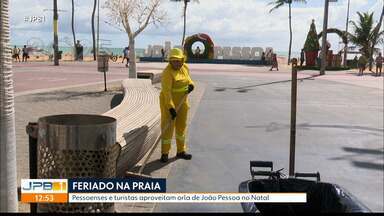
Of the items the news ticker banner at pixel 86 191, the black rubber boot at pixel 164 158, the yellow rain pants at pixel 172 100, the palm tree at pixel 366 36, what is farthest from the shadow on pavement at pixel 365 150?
the palm tree at pixel 366 36

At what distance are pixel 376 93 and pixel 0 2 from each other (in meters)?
17.8

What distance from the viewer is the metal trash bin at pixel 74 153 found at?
3.58 metres

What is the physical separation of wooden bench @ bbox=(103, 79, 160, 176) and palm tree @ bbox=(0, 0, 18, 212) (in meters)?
1.97

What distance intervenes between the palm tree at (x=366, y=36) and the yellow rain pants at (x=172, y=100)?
127ft

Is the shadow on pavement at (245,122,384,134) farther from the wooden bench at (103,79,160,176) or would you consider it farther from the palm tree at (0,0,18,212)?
the palm tree at (0,0,18,212)

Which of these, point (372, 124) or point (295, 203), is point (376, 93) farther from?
point (295, 203)

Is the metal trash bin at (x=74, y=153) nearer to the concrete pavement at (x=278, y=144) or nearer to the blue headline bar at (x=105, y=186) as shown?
the blue headline bar at (x=105, y=186)

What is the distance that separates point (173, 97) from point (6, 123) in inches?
149

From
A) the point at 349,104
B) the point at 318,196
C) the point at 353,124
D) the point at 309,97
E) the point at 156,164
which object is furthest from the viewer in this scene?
the point at 309,97

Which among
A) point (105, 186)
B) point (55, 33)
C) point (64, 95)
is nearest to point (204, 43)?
point (55, 33)

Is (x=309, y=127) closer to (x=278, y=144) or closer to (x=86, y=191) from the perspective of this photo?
(x=278, y=144)

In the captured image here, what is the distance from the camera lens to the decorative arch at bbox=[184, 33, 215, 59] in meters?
50.6

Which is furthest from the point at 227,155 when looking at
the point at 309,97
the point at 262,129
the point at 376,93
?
the point at 376,93

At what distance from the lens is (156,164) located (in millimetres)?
7090
